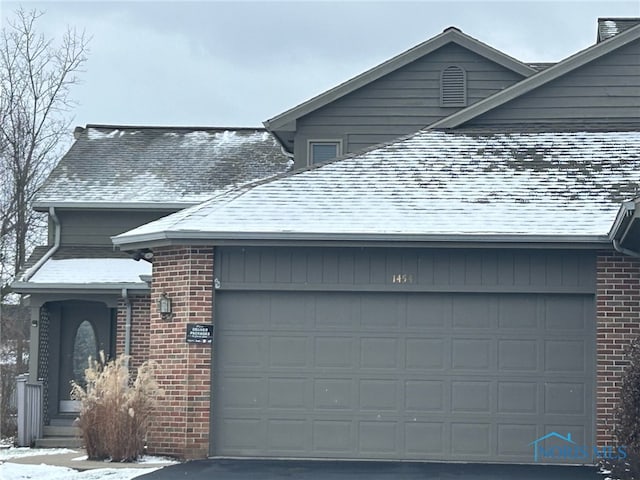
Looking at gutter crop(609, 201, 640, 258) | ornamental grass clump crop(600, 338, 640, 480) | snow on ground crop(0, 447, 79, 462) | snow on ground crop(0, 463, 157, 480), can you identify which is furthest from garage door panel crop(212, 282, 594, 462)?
snow on ground crop(0, 447, 79, 462)

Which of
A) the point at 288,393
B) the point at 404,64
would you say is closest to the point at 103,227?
the point at 404,64

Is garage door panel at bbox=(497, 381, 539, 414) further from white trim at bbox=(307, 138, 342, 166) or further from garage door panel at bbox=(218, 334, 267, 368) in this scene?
white trim at bbox=(307, 138, 342, 166)

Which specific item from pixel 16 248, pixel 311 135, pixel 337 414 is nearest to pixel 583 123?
pixel 311 135

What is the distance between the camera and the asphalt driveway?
44.2 ft

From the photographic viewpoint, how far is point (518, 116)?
1916cm

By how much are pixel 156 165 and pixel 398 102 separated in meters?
6.10

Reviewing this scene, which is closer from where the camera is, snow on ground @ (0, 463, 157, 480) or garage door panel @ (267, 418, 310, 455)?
snow on ground @ (0, 463, 157, 480)

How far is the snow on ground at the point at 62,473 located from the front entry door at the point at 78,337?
321 inches

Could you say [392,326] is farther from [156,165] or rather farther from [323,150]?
[156,165]

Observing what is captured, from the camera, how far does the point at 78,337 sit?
22625 millimetres

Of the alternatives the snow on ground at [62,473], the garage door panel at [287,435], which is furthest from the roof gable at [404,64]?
the snow on ground at [62,473]

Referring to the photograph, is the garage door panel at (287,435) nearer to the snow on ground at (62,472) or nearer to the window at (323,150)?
the snow on ground at (62,472)

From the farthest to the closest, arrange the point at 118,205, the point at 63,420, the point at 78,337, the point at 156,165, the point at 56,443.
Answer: the point at 156,165
the point at 78,337
the point at 118,205
the point at 63,420
the point at 56,443

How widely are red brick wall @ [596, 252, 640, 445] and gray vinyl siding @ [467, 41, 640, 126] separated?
4561 millimetres
